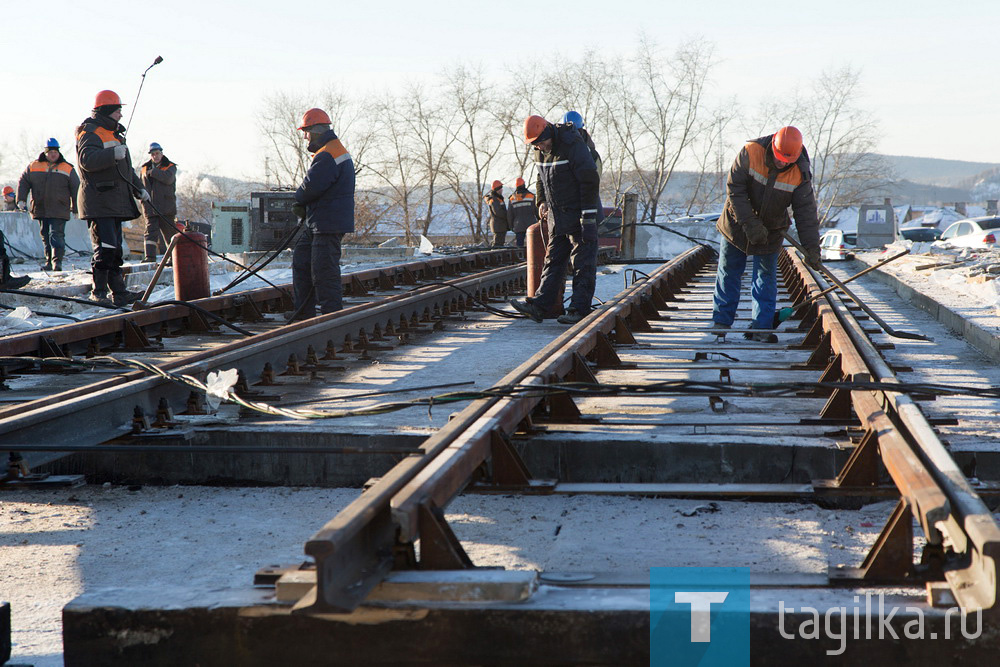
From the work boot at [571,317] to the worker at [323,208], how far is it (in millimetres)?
1960

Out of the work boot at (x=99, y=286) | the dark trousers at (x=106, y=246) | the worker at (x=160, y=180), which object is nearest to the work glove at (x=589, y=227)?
the dark trousers at (x=106, y=246)

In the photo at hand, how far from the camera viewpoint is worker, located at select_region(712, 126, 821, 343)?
7.70m

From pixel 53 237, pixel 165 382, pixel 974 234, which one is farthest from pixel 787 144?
pixel 974 234

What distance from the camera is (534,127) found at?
27.1ft

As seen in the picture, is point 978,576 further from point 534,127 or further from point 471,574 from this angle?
point 534,127

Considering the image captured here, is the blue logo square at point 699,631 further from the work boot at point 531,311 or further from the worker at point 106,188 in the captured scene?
the worker at point 106,188

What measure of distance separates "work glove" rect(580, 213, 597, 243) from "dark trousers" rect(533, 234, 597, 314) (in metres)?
0.04

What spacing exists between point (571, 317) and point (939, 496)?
6266 millimetres

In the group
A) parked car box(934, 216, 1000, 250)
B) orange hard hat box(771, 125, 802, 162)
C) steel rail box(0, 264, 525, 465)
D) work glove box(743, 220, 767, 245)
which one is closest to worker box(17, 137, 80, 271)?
steel rail box(0, 264, 525, 465)

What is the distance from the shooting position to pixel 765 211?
789 cm

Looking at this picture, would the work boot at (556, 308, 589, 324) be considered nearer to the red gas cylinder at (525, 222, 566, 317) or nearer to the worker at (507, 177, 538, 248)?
the red gas cylinder at (525, 222, 566, 317)

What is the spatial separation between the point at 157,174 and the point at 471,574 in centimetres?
1496

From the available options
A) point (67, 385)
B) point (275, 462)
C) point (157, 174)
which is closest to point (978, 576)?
point (275, 462)

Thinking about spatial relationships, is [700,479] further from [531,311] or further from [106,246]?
[106,246]
